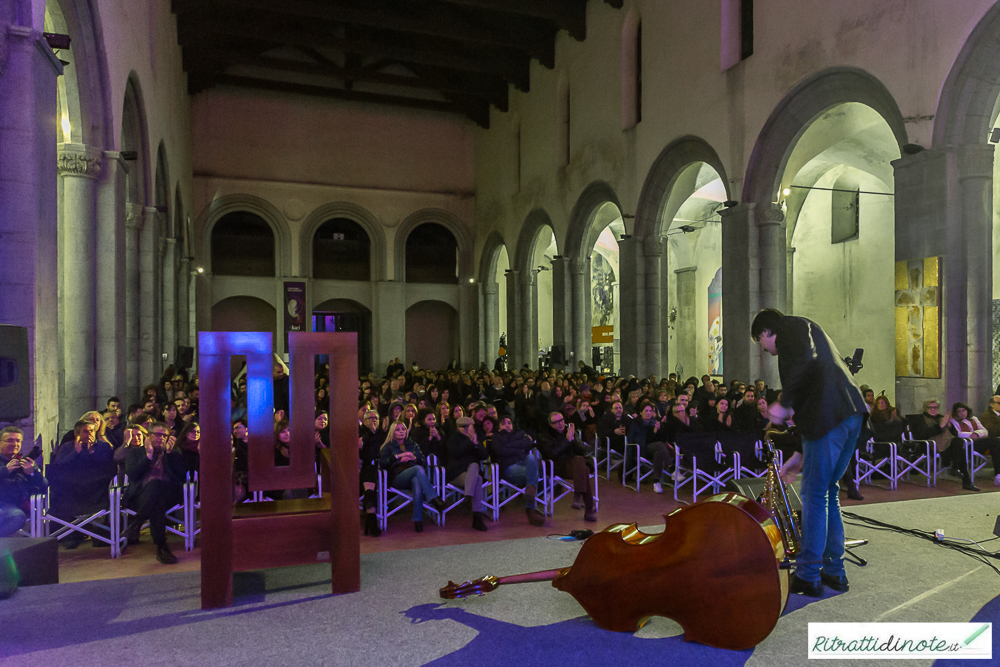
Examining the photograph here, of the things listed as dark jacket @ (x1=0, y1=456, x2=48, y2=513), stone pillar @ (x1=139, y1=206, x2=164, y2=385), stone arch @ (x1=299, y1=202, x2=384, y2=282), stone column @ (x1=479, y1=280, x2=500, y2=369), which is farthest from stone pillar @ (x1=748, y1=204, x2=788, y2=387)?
stone arch @ (x1=299, y1=202, x2=384, y2=282)

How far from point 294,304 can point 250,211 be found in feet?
12.5

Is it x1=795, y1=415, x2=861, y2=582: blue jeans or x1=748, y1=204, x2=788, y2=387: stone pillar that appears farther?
x1=748, y1=204, x2=788, y2=387: stone pillar

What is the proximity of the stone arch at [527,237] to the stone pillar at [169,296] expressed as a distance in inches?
417

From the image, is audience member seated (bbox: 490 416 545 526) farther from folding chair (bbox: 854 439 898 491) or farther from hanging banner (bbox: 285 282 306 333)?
hanging banner (bbox: 285 282 306 333)

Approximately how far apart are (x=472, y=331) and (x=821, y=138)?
54.0 feet

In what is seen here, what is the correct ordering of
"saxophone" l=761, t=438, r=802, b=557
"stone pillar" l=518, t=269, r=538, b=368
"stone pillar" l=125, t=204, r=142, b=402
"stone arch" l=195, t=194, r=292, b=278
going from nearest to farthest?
"saxophone" l=761, t=438, r=802, b=557, "stone pillar" l=125, t=204, r=142, b=402, "stone pillar" l=518, t=269, r=538, b=368, "stone arch" l=195, t=194, r=292, b=278

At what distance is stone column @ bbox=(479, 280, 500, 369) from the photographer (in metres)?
25.6

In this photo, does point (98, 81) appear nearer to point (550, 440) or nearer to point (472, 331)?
point (550, 440)

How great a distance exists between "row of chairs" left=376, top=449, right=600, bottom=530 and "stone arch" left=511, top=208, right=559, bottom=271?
14.8 m

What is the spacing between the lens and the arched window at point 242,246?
79.4 ft

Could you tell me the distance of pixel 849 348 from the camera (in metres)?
17.2

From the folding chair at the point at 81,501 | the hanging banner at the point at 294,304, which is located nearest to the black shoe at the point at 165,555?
the folding chair at the point at 81,501

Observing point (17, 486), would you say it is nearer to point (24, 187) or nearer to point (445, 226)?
point (24, 187)

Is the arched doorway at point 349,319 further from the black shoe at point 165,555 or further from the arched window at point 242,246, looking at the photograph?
the black shoe at point 165,555
